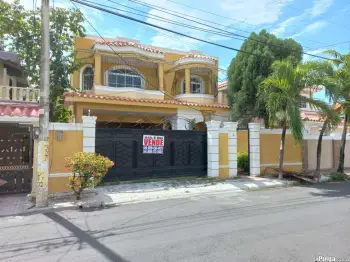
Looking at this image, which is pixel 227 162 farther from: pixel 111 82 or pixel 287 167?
pixel 111 82

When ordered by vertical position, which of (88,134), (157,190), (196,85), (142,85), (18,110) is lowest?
(157,190)

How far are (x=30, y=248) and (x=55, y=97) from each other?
1071cm

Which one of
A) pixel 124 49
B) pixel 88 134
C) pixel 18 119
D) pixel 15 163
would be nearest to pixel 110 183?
pixel 88 134

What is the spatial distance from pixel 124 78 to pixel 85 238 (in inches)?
510

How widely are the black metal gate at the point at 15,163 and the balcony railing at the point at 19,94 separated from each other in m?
1.59

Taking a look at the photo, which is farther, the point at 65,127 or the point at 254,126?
the point at 254,126

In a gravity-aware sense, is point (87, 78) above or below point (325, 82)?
above

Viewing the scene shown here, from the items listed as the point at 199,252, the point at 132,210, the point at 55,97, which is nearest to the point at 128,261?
the point at 199,252

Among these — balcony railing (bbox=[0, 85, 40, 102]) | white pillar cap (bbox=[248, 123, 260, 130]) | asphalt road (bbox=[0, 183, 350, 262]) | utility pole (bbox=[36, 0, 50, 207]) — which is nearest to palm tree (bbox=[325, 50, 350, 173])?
white pillar cap (bbox=[248, 123, 260, 130])

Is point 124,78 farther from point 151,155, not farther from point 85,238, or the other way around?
point 85,238

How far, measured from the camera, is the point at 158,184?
Result: 10148 mm

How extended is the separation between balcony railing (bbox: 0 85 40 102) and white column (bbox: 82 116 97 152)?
2947 mm

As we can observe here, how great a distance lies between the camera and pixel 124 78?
1672 cm

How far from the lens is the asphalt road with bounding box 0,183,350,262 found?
13.5 feet
